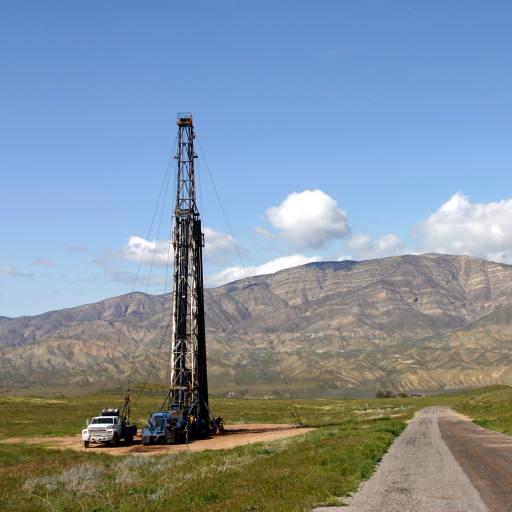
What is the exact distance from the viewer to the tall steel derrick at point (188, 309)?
5819cm

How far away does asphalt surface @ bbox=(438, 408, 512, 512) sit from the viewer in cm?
1934

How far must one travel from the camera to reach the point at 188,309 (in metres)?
61.3

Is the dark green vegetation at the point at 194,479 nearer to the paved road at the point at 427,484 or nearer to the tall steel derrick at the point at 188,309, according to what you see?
the paved road at the point at 427,484

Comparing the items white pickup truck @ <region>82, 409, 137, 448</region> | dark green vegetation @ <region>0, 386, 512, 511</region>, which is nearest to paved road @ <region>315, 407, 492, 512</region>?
dark green vegetation @ <region>0, 386, 512, 511</region>

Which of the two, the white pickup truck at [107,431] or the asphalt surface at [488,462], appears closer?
the asphalt surface at [488,462]

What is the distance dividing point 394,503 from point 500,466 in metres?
9.91

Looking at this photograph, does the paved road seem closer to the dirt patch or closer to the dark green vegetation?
the dark green vegetation

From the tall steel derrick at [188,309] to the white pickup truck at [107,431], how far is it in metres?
9.16

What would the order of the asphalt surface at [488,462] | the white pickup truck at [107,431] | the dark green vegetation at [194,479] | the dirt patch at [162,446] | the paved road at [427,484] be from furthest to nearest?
1. the white pickup truck at [107,431]
2. the dirt patch at [162,446]
3. the asphalt surface at [488,462]
4. the dark green vegetation at [194,479]
5. the paved road at [427,484]

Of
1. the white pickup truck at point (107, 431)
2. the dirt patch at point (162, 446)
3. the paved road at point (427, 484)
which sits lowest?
the paved road at point (427, 484)

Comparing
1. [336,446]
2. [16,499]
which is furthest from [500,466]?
[16,499]

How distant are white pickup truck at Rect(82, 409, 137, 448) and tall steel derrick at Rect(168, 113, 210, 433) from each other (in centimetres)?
916

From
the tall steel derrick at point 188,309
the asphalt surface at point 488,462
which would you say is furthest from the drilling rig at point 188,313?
the asphalt surface at point 488,462

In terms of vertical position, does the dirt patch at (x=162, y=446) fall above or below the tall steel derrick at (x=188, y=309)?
below
